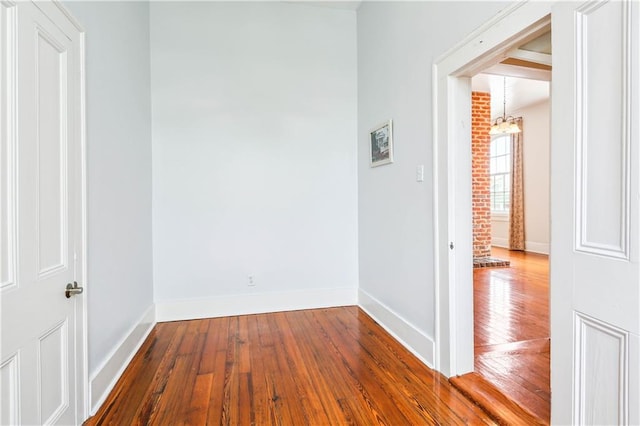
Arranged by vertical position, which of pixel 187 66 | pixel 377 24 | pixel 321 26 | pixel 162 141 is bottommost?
pixel 162 141

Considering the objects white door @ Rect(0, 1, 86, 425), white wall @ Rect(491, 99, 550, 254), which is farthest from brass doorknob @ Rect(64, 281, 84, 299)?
white wall @ Rect(491, 99, 550, 254)

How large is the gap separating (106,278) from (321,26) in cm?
327

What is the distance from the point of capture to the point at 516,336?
8.80 ft

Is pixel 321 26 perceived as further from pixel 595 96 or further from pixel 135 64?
pixel 595 96

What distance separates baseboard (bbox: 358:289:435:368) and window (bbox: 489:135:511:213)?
5.78 m

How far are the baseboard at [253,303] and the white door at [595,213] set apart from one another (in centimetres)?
240

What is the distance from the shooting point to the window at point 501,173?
751cm

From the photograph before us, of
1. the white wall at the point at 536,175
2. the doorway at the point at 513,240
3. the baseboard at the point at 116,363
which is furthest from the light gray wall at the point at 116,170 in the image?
the white wall at the point at 536,175

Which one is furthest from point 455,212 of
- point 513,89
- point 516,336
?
point 513,89

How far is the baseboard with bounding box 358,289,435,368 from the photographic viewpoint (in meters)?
2.30

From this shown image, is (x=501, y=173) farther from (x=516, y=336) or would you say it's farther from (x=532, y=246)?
(x=516, y=336)

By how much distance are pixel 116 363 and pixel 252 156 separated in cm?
217

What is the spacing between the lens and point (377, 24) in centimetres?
309

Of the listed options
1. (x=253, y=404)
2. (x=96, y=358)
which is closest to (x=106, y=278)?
(x=96, y=358)
